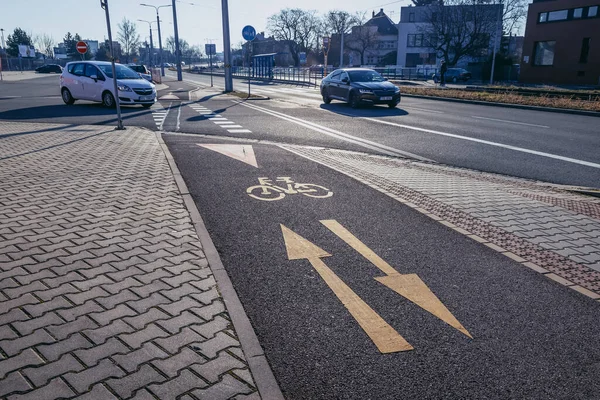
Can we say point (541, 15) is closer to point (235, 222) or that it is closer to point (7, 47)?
point (235, 222)

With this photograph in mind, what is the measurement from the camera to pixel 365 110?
65.4 ft

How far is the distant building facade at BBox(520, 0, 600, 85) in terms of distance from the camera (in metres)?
37.6

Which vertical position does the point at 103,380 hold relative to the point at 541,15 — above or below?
below

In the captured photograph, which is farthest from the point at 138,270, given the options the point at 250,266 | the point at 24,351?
the point at 24,351

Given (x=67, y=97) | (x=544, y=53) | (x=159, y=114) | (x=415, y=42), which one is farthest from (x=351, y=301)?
(x=415, y=42)

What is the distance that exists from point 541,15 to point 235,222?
149 ft

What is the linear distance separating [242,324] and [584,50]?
146 ft

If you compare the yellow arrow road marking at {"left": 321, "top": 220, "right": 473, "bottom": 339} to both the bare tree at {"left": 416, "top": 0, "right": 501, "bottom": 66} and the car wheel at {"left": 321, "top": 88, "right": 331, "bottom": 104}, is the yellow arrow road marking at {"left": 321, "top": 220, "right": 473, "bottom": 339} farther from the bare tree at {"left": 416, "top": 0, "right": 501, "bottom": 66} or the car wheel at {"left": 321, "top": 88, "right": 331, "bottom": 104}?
the bare tree at {"left": 416, "top": 0, "right": 501, "bottom": 66}

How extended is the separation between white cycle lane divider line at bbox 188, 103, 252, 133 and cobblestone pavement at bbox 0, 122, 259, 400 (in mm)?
7014

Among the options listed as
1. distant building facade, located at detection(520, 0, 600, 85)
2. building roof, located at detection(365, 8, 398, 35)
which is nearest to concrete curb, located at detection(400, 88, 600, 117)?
distant building facade, located at detection(520, 0, 600, 85)

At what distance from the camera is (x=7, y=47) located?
115 metres

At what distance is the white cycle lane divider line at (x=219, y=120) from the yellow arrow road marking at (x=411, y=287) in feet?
31.2

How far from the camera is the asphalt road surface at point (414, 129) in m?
9.70

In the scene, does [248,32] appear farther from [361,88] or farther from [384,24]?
[384,24]
